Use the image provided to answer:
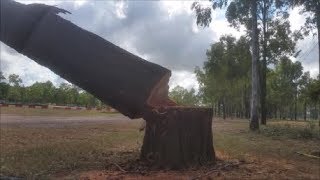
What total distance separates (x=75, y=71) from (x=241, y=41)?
35.5m

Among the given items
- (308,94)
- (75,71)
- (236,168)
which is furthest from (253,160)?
(308,94)

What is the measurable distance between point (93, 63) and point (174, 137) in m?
2.20

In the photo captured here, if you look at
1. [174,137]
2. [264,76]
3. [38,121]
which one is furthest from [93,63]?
[264,76]

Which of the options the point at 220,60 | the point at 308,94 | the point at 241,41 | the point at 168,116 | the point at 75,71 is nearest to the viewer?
the point at 75,71

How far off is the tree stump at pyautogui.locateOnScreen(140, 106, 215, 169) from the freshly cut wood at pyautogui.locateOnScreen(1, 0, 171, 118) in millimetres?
438

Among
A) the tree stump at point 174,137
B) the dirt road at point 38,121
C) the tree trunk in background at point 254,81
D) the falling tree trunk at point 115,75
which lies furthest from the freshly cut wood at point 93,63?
the tree trunk in background at point 254,81

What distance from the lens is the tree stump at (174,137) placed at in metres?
9.52

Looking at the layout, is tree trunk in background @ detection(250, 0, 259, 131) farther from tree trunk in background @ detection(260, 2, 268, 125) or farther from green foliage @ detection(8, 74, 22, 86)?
green foliage @ detection(8, 74, 22, 86)

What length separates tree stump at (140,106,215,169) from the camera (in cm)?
952

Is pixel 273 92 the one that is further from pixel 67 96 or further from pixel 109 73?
pixel 109 73

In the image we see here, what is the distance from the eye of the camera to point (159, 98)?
9656 mm

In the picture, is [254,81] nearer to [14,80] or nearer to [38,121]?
[38,121]

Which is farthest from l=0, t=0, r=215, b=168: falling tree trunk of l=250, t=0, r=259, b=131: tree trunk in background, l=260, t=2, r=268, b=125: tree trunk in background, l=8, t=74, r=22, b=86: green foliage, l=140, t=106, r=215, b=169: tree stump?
l=8, t=74, r=22, b=86: green foliage

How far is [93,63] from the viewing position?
8461 mm
